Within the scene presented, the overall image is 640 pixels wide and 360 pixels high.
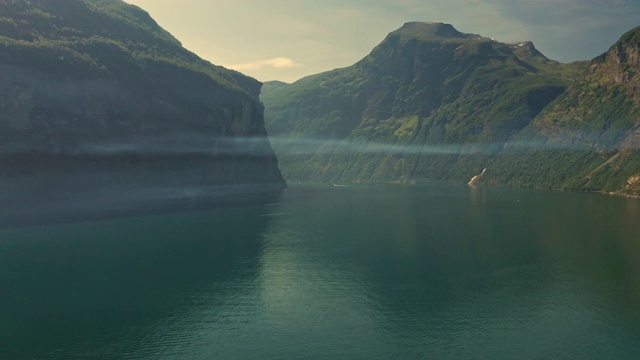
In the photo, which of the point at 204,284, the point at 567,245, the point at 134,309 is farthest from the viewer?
the point at 567,245

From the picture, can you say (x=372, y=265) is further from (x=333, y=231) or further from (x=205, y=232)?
(x=205, y=232)

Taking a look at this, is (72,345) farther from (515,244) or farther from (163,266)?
(515,244)

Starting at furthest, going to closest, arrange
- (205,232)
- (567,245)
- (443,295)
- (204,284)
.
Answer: (205,232) → (567,245) → (204,284) → (443,295)

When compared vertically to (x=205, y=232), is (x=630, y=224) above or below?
above

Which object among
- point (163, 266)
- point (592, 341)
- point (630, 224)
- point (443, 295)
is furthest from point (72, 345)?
point (630, 224)

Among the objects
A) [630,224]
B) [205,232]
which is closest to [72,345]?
[205,232]

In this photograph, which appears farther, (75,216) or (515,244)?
(75,216)
